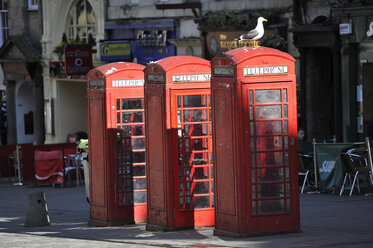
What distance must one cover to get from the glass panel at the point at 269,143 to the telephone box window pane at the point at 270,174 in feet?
0.91

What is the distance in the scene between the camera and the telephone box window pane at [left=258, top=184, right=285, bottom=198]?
43.7 feet

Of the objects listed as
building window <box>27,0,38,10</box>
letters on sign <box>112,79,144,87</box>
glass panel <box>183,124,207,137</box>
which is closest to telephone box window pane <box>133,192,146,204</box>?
letters on sign <box>112,79,144,87</box>

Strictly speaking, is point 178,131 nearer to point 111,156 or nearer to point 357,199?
point 111,156

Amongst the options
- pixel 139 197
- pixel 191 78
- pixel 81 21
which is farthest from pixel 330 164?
pixel 81 21

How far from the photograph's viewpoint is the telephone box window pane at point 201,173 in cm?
1459

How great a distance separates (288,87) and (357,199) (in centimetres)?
553

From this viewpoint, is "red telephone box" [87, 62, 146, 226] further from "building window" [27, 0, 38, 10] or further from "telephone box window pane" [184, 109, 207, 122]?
"building window" [27, 0, 38, 10]

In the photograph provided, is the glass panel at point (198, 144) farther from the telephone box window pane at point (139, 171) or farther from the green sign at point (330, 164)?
the green sign at point (330, 164)

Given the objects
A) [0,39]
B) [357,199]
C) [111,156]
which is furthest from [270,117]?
[0,39]

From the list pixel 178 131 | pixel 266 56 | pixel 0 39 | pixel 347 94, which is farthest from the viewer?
pixel 0 39

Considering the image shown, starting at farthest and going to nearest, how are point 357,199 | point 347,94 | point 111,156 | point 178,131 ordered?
point 347,94 → point 357,199 → point 111,156 → point 178,131

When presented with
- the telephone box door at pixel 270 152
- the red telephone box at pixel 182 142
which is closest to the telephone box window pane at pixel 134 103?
the red telephone box at pixel 182 142

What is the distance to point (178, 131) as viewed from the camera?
1448 cm

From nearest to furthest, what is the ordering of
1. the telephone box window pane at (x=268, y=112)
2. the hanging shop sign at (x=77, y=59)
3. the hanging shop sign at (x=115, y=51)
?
1. the telephone box window pane at (x=268, y=112)
2. the hanging shop sign at (x=115, y=51)
3. the hanging shop sign at (x=77, y=59)
